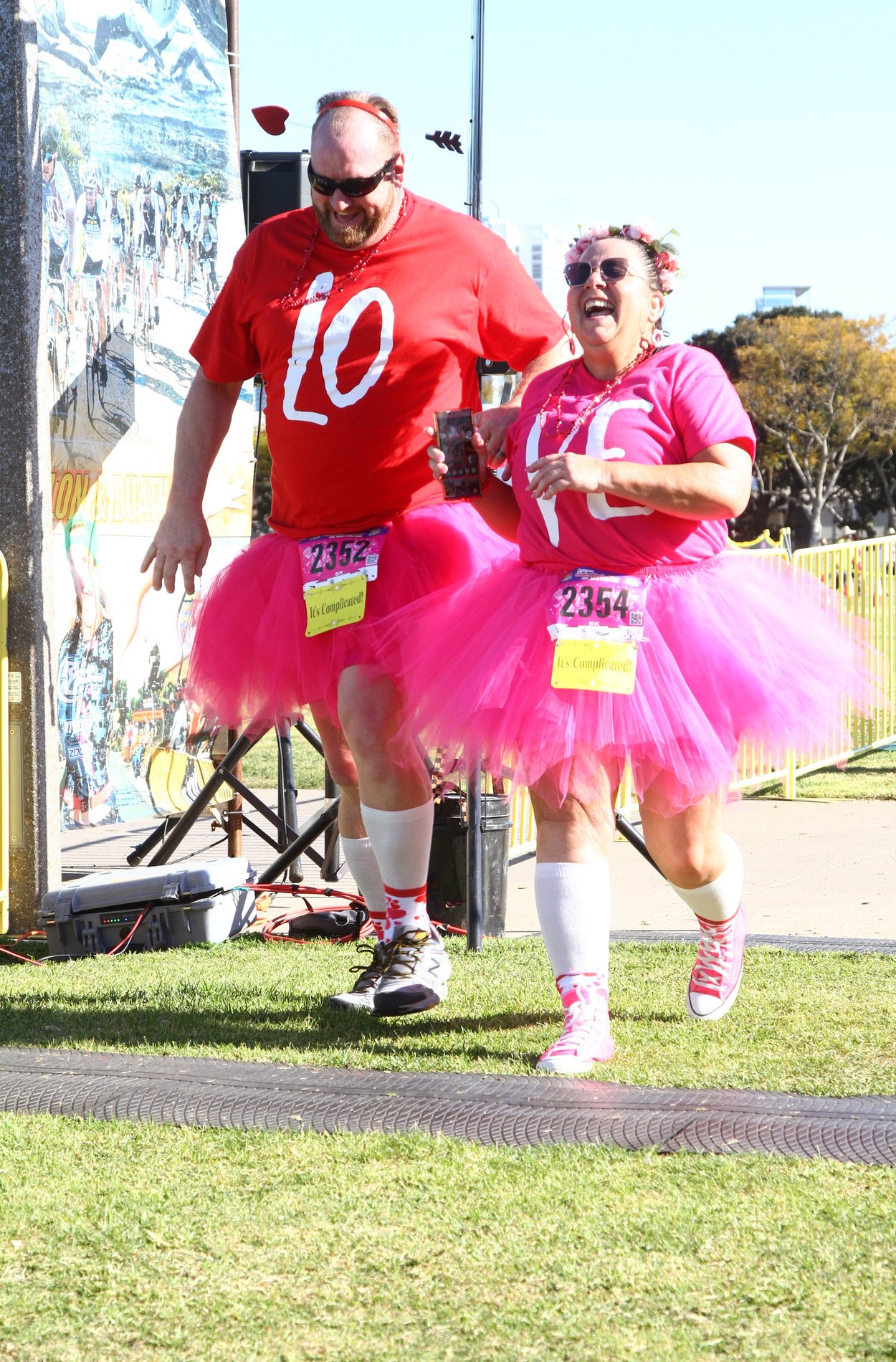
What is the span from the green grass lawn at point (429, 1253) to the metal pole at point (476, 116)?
3803 millimetres

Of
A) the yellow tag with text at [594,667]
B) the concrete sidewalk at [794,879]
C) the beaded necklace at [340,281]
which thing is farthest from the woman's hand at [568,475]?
the concrete sidewalk at [794,879]

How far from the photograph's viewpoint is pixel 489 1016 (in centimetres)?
427

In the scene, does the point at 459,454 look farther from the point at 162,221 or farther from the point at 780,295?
the point at 780,295

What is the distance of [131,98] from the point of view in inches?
257

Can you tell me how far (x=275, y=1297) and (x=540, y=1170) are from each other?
0.69 m

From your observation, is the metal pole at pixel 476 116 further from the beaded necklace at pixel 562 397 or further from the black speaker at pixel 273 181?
the beaded necklace at pixel 562 397

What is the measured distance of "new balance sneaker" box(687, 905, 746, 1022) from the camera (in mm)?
4074

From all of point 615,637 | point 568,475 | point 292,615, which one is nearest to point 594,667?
point 615,637

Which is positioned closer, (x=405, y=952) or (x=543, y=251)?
(x=405, y=952)

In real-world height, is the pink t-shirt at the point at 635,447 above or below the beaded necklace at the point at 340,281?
below

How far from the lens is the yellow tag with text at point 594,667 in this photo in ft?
11.6

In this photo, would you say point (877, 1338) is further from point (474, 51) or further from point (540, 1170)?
point (474, 51)

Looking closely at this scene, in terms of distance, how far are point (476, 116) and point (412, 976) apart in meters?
3.51

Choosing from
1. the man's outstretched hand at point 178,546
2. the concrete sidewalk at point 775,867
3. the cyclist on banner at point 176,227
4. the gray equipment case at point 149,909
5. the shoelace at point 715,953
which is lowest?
the concrete sidewalk at point 775,867
